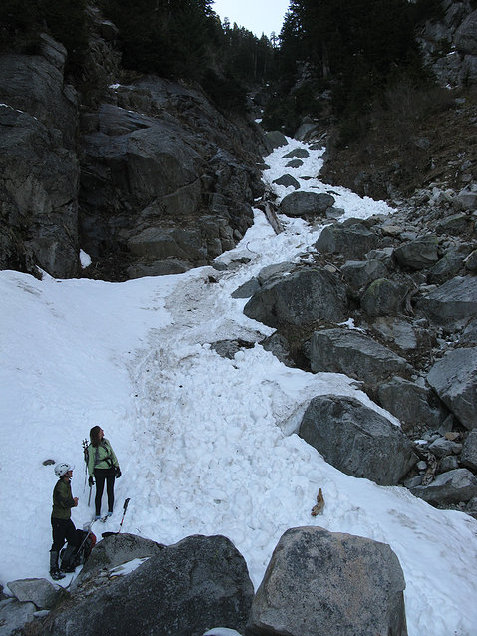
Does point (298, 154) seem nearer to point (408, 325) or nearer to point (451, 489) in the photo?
point (408, 325)

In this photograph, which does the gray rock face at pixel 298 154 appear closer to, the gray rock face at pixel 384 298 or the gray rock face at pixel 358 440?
the gray rock face at pixel 384 298

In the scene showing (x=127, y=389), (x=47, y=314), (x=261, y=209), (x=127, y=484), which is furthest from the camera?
(x=261, y=209)

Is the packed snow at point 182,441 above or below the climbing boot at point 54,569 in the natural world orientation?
above

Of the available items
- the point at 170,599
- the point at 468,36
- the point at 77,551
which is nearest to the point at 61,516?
the point at 77,551

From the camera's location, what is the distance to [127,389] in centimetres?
1050

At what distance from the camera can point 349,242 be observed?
17.1 m

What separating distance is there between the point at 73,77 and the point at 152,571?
982 inches

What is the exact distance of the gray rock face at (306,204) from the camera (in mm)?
23078

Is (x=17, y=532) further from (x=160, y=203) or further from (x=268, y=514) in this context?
(x=160, y=203)

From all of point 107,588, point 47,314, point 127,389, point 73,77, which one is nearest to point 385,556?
point 107,588

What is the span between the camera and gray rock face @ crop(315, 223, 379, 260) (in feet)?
55.3

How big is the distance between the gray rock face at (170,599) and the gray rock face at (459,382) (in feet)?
18.6

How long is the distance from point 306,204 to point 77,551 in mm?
21084

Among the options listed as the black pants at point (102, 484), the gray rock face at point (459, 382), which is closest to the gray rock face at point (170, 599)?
the black pants at point (102, 484)
